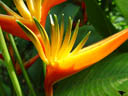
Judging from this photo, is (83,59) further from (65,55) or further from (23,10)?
(23,10)

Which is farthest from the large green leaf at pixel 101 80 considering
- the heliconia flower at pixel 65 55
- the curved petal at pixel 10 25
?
the curved petal at pixel 10 25

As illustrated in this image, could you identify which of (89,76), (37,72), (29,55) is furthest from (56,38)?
(29,55)

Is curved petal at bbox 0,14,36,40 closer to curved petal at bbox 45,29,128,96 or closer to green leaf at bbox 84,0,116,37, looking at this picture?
curved petal at bbox 45,29,128,96

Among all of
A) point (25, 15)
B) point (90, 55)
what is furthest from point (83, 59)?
point (25, 15)

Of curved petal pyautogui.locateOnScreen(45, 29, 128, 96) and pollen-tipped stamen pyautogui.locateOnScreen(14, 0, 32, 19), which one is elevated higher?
pollen-tipped stamen pyautogui.locateOnScreen(14, 0, 32, 19)

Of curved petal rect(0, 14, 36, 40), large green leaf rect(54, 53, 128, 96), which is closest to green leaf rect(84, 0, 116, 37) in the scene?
large green leaf rect(54, 53, 128, 96)
